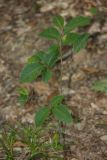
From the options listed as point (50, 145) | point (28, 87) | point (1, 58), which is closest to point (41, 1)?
point (1, 58)

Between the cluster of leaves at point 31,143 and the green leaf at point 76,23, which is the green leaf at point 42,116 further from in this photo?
the green leaf at point 76,23

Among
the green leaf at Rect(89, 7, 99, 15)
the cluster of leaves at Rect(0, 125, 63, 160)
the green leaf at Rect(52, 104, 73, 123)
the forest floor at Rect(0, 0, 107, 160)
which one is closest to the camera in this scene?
the green leaf at Rect(52, 104, 73, 123)

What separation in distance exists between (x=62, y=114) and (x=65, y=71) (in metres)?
0.73

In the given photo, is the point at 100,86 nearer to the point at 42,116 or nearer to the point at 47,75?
the point at 47,75

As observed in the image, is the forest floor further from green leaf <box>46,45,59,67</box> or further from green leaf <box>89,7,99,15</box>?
green leaf <box>46,45,59,67</box>

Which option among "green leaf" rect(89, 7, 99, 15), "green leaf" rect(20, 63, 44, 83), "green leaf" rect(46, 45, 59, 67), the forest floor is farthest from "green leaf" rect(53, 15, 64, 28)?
"green leaf" rect(89, 7, 99, 15)

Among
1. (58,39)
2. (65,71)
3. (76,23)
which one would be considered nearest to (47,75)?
(58,39)

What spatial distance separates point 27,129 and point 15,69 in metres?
0.72

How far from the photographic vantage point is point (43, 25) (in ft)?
10.7

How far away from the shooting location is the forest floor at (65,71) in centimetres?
233

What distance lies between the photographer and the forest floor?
7.64 ft

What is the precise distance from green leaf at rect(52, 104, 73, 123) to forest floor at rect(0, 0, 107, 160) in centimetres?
26

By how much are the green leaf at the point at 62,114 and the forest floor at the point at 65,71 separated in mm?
257

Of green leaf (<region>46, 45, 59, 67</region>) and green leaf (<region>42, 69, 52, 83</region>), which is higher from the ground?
green leaf (<region>46, 45, 59, 67</region>)
